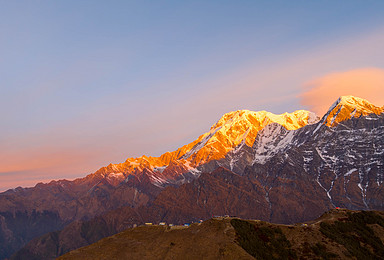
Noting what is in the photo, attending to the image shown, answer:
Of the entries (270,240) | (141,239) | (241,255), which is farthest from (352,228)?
(141,239)

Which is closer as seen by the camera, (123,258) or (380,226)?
(123,258)

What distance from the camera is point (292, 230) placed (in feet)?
496

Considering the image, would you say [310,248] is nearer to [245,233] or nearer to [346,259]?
[346,259]

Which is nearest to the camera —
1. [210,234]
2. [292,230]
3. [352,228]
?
[210,234]

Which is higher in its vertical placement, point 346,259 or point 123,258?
point 123,258

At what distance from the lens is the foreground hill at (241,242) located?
131 m

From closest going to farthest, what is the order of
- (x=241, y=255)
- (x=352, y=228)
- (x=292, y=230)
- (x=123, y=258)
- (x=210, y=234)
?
(x=241, y=255) < (x=123, y=258) < (x=210, y=234) < (x=292, y=230) < (x=352, y=228)

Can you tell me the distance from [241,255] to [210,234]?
69.2 ft

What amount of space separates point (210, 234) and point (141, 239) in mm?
29854

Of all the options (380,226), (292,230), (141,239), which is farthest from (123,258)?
(380,226)

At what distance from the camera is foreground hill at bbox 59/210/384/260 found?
5172 inches

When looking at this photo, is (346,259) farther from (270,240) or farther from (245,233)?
(245,233)

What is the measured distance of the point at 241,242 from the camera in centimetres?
13288

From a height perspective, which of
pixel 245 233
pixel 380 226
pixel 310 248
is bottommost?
pixel 380 226
